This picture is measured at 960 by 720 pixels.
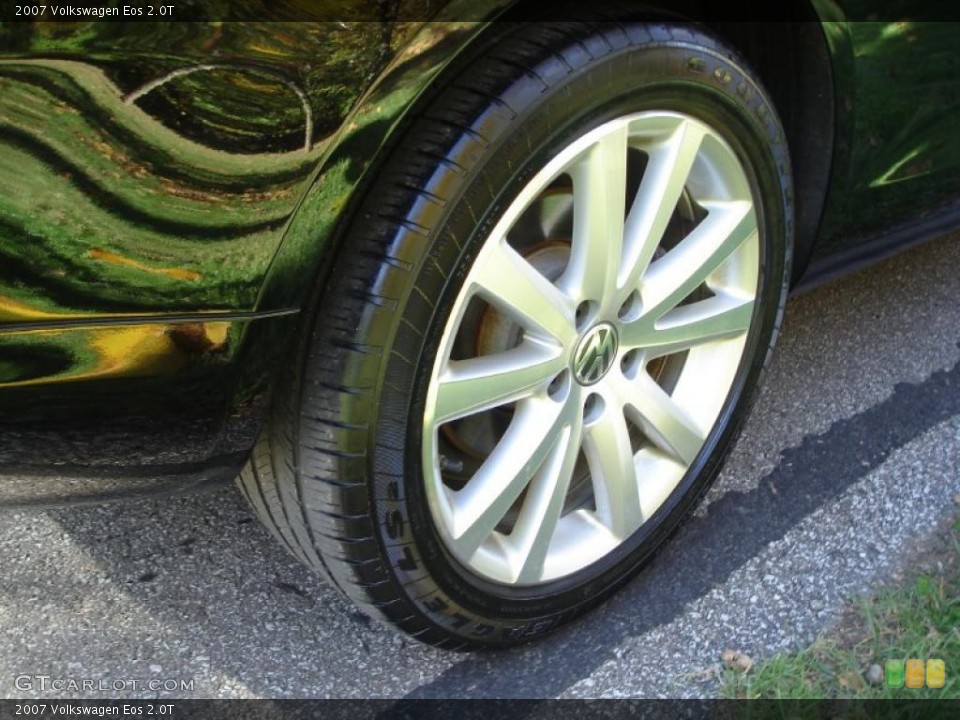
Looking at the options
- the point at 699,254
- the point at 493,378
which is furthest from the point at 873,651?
the point at 493,378

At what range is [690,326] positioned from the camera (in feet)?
6.37

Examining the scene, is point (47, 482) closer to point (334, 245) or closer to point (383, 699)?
point (334, 245)

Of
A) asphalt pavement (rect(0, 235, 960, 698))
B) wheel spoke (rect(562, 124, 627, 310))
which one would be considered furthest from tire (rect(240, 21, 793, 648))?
asphalt pavement (rect(0, 235, 960, 698))

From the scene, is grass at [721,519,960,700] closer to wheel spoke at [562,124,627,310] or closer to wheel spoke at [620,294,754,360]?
wheel spoke at [620,294,754,360]

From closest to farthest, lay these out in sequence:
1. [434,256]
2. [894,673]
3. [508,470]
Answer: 1. [434,256]
2. [508,470]
3. [894,673]

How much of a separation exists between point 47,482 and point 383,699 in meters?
0.69

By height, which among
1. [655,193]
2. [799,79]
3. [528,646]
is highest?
[799,79]

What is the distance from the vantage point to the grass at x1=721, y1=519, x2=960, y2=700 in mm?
1808

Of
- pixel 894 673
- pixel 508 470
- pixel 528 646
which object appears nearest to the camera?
pixel 508 470

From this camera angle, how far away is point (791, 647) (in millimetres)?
1929

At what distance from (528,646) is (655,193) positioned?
32.5 inches

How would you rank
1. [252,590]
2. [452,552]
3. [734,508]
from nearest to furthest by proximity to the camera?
[452,552]
[252,590]
[734,508]

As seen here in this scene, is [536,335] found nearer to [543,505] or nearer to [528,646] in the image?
[543,505]

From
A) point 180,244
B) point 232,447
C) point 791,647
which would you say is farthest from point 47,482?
point 791,647
